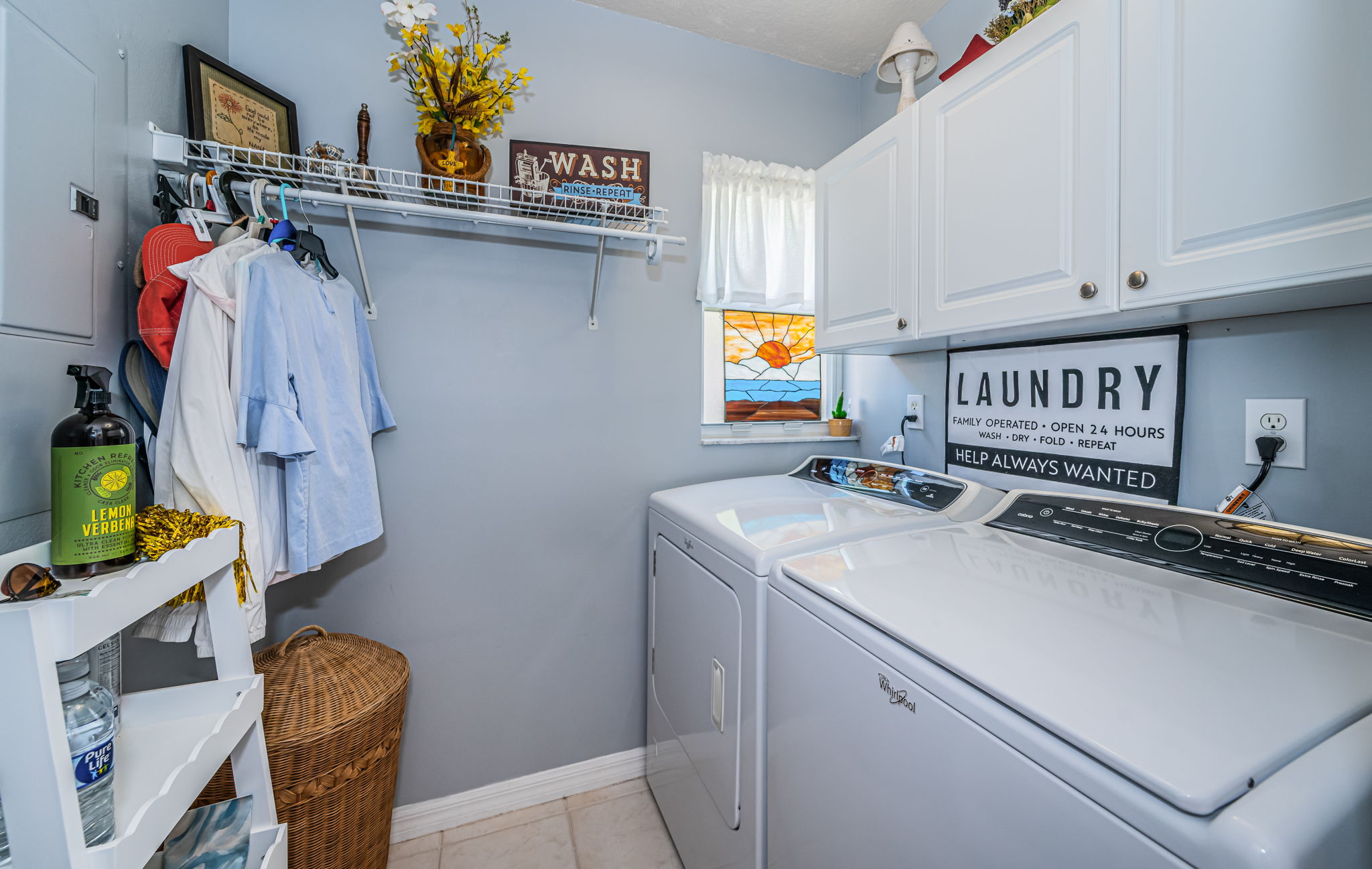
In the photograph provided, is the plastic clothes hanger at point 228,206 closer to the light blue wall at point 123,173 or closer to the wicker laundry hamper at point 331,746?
the light blue wall at point 123,173

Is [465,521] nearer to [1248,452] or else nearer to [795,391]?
[795,391]

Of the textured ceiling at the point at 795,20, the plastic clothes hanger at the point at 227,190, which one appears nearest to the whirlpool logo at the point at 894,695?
the plastic clothes hanger at the point at 227,190

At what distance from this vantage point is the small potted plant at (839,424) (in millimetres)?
2191

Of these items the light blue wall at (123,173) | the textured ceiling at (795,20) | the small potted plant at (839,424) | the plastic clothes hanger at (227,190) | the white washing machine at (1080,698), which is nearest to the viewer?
the white washing machine at (1080,698)

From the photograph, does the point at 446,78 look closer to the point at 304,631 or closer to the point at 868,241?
the point at 868,241

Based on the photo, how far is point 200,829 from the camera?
93 centimetres

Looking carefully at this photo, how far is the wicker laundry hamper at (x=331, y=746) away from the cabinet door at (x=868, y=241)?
1.72m

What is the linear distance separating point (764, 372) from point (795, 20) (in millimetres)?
1270

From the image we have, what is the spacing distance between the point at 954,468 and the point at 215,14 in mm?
2582

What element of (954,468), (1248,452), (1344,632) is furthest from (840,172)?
(1344,632)

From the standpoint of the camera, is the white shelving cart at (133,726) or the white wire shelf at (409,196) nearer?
the white shelving cart at (133,726)

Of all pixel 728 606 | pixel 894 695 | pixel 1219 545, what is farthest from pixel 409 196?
pixel 1219 545

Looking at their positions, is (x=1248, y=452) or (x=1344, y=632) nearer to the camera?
(x=1344, y=632)

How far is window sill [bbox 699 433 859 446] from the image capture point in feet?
6.68
